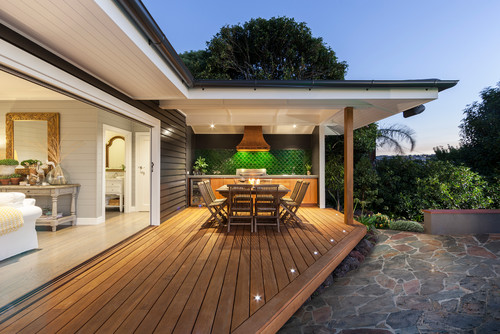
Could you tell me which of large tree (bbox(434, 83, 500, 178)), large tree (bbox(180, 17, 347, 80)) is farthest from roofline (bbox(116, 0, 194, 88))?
large tree (bbox(434, 83, 500, 178))

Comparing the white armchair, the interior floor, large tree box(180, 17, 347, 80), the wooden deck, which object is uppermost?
large tree box(180, 17, 347, 80)

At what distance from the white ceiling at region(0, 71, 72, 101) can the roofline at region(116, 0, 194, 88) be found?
2.38 metres

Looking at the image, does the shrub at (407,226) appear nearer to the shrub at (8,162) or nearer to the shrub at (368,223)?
the shrub at (368,223)

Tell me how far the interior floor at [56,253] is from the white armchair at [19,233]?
0.33 feet

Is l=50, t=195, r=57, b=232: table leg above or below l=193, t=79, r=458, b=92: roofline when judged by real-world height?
below

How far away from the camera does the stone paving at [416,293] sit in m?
3.00

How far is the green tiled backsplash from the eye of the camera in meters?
8.77

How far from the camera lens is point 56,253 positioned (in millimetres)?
3635

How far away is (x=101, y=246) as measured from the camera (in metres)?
3.92

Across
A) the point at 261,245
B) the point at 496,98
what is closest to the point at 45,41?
the point at 261,245

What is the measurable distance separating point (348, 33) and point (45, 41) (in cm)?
3135

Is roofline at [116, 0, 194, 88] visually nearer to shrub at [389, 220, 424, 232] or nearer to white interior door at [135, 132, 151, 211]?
white interior door at [135, 132, 151, 211]

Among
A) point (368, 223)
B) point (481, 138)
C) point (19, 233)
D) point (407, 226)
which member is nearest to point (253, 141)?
point (368, 223)

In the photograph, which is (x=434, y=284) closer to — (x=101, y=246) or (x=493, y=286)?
(x=493, y=286)
